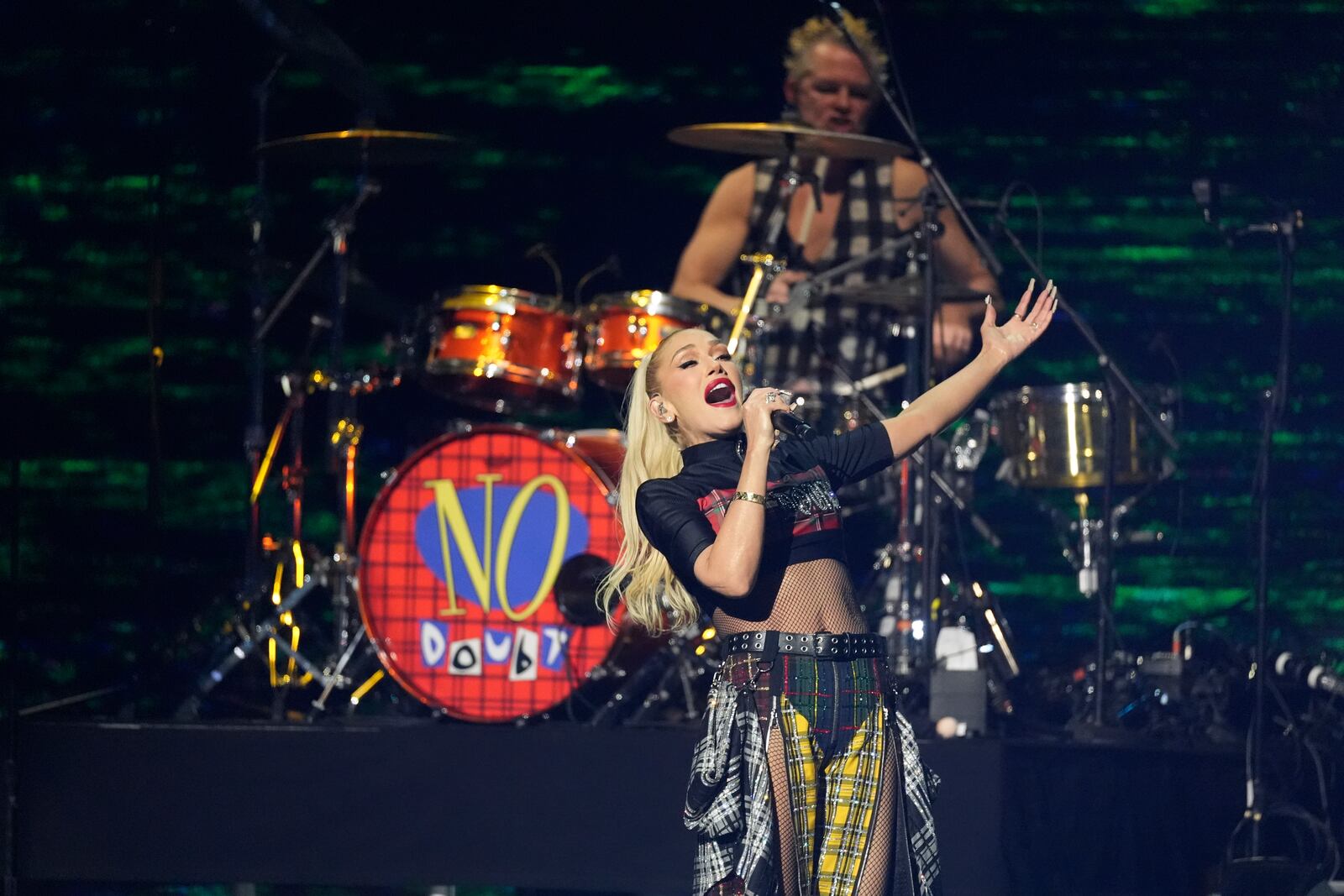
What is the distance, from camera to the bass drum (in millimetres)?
5496

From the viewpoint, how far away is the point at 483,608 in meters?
5.59

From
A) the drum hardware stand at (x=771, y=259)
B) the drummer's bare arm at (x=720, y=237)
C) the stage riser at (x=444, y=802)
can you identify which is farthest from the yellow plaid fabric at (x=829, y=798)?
the drummer's bare arm at (x=720, y=237)

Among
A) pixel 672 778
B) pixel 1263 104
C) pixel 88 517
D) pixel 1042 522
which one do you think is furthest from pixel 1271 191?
pixel 88 517

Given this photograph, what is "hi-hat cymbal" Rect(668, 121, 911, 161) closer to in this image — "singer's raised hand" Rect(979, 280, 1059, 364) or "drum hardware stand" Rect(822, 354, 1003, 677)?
"drum hardware stand" Rect(822, 354, 1003, 677)

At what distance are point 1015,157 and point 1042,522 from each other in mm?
1537

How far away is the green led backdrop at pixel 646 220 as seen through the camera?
271 inches

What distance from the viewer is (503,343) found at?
19.3ft

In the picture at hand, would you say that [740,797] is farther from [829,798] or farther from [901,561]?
[901,561]

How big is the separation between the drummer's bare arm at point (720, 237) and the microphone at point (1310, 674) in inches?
95.8

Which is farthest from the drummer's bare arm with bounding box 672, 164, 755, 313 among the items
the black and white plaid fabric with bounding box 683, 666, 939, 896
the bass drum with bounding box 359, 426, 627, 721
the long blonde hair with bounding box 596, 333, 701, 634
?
the black and white plaid fabric with bounding box 683, 666, 939, 896

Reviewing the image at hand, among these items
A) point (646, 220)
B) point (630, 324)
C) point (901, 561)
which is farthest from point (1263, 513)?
point (646, 220)

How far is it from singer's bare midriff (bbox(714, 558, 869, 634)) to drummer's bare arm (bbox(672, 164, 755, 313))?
3246mm

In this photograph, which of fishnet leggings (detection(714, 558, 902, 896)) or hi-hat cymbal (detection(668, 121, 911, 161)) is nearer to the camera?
fishnet leggings (detection(714, 558, 902, 896))

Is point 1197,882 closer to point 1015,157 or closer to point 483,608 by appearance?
point 483,608
